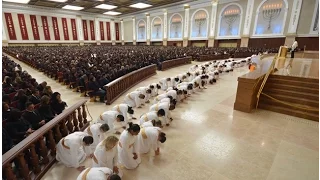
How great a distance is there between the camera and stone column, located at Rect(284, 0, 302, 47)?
1817cm

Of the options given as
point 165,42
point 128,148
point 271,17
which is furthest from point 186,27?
point 128,148

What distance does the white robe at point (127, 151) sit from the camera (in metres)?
2.86

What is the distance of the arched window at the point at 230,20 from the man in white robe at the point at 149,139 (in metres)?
24.1

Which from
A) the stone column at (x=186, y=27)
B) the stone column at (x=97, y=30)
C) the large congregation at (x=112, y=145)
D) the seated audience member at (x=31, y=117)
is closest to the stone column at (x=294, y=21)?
the stone column at (x=186, y=27)

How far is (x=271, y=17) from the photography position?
20281 millimetres

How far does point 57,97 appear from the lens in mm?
4270

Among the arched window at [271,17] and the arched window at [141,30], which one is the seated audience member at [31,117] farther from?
the arched window at [141,30]

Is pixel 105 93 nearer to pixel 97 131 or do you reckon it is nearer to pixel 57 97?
pixel 57 97

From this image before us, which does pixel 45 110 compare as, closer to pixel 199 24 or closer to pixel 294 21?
pixel 294 21

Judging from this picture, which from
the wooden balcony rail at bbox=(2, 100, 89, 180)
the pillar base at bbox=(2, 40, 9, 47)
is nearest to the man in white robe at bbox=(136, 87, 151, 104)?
the wooden balcony rail at bbox=(2, 100, 89, 180)

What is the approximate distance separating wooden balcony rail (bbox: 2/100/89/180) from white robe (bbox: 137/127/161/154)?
149cm

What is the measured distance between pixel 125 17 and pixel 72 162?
4129 cm

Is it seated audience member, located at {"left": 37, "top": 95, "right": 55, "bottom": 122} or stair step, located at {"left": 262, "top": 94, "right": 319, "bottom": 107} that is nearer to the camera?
seated audience member, located at {"left": 37, "top": 95, "right": 55, "bottom": 122}

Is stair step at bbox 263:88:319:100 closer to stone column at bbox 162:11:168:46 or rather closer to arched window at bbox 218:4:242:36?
arched window at bbox 218:4:242:36
